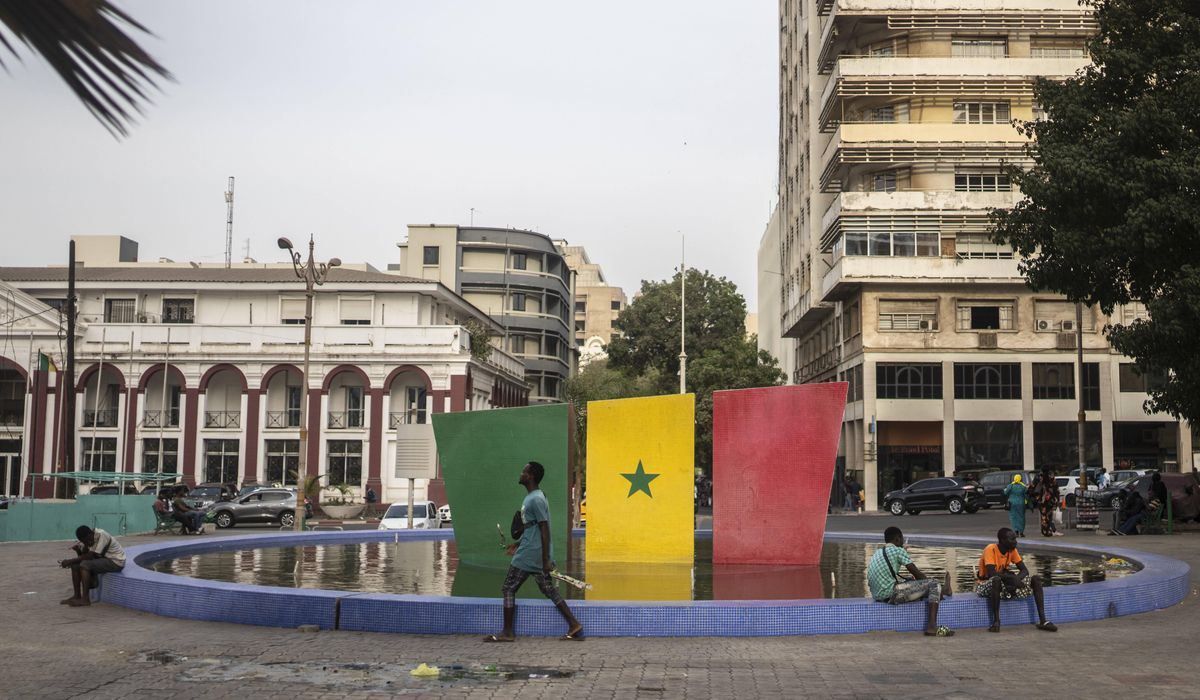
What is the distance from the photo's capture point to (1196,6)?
81.8 ft

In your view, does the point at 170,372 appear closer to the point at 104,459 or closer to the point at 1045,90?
the point at 104,459

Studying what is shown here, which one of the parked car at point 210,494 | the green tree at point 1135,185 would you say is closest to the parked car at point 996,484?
the green tree at point 1135,185

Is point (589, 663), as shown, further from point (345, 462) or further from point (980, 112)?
point (980, 112)

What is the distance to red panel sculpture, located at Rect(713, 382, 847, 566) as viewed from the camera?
15742 millimetres

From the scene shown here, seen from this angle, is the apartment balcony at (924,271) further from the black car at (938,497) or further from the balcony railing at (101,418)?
the balcony railing at (101,418)

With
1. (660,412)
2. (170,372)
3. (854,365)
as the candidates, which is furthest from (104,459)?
(660,412)

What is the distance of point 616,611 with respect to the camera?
1038cm

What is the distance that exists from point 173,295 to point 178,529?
2723 centimetres

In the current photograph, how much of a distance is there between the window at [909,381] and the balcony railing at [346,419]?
22.7 meters

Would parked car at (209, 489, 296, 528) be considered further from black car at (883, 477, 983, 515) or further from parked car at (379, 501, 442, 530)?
black car at (883, 477, 983, 515)

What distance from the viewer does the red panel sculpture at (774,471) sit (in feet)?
51.6

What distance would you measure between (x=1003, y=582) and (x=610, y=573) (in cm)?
584

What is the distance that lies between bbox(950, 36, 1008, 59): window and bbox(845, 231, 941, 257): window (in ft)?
26.8

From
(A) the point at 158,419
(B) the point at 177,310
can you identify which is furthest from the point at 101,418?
(B) the point at 177,310
